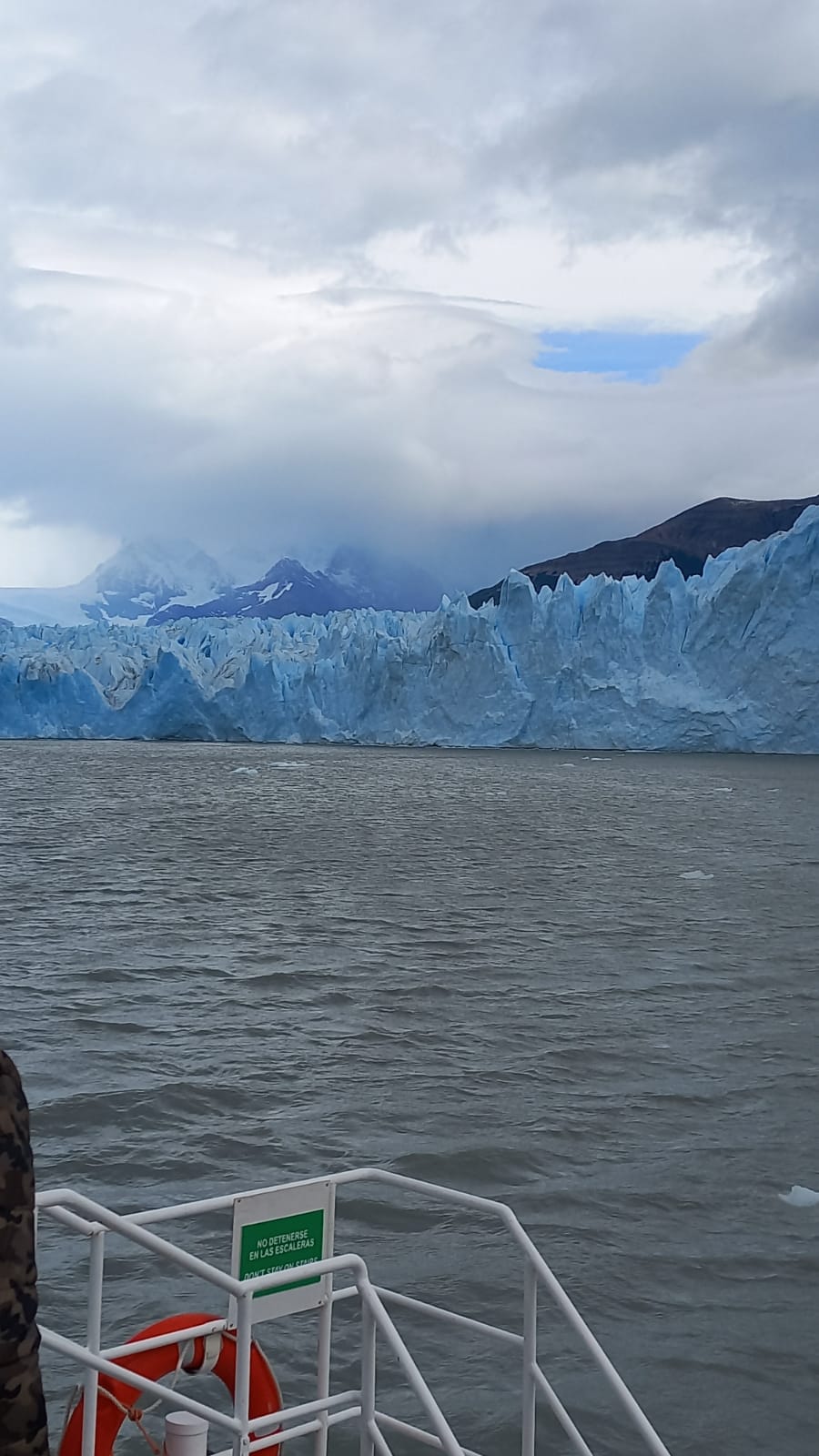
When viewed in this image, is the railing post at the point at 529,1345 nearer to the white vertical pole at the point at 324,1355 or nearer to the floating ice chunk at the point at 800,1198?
the white vertical pole at the point at 324,1355

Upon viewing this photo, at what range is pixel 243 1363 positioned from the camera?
244cm

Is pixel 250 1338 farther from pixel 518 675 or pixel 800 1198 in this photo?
pixel 518 675

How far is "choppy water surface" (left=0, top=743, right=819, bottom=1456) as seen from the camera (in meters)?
5.25

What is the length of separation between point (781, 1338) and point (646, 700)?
131 ft

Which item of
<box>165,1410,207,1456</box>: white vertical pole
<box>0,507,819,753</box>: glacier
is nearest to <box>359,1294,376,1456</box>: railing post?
<box>165,1410,207,1456</box>: white vertical pole

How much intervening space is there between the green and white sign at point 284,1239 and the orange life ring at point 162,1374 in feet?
0.37

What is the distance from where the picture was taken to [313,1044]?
31.3ft

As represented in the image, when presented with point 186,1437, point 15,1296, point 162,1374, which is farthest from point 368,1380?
point 15,1296

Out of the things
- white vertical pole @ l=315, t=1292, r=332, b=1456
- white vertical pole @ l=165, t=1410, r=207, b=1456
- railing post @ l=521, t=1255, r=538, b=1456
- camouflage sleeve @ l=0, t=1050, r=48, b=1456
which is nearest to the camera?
camouflage sleeve @ l=0, t=1050, r=48, b=1456

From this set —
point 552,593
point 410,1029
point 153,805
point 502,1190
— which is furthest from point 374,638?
point 502,1190

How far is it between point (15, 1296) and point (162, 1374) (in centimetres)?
165

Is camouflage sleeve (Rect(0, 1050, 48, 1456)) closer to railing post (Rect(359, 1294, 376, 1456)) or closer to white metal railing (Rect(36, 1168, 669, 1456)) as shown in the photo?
white metal railing (Rect(36, 1168, 669, 1456))

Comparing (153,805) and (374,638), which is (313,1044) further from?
(374,638)

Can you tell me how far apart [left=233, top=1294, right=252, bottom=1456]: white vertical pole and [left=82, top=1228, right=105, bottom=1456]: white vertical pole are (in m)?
0.27
